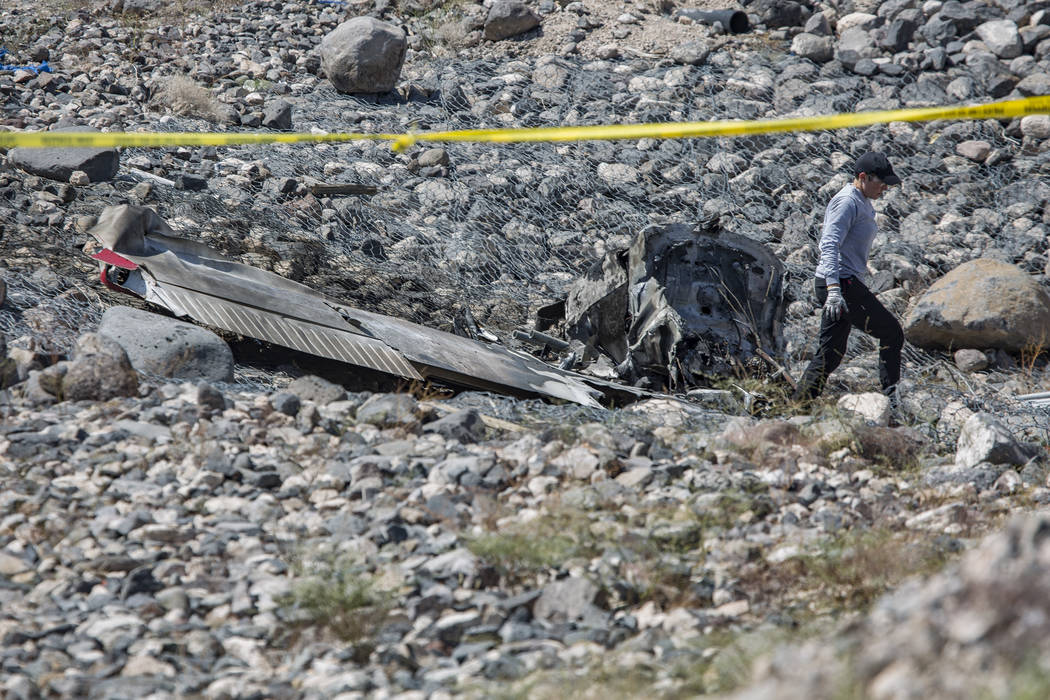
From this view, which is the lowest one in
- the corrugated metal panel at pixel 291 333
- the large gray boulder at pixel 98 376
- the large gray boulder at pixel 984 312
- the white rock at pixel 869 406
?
A: the large gray boulder at pixel 984 312

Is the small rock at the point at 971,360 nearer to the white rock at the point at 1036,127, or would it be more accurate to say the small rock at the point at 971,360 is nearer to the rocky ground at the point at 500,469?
the rocky ground at the point at 500,469

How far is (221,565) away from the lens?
121 inches

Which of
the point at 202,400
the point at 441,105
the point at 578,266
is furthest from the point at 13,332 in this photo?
the point at 441,105

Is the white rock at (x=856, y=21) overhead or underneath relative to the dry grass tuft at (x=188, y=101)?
overhead

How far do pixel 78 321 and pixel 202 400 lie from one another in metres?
1.45

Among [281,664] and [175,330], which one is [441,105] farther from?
[281,664]

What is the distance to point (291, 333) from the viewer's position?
508cm

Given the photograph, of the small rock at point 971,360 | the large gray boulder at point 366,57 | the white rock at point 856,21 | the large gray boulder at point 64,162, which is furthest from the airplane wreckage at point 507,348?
the white rock at point 856,21

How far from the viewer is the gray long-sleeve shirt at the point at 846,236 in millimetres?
5102

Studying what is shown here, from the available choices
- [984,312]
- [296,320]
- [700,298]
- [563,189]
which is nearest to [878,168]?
[700,298]

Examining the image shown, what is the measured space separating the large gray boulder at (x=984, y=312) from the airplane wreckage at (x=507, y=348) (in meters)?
1.56

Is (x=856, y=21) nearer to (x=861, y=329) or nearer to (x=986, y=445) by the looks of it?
(x=861, y=329)

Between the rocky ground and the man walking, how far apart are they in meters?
0.30

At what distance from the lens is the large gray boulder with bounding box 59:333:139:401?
4203 mm
